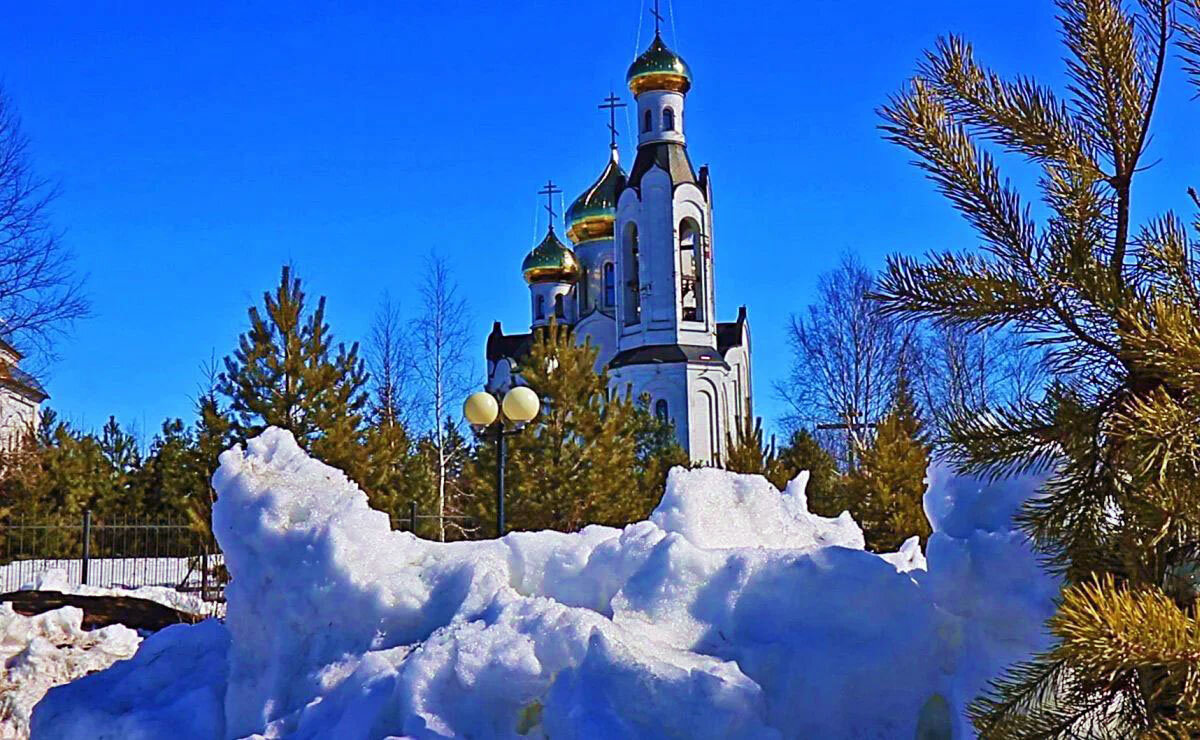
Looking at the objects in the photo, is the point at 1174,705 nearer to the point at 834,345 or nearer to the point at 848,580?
the point at 848,580

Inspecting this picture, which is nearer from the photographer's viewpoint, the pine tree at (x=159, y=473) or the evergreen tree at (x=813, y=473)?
the evergreen tree at (x=813, y=473)

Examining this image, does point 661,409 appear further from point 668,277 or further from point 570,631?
point 570,631

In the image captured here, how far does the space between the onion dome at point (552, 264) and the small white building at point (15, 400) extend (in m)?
18.3

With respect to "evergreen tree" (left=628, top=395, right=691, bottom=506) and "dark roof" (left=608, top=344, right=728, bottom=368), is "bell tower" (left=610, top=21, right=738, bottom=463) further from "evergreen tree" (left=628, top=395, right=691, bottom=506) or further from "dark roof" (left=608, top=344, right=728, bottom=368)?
"evergreen tree" (left=628, top=395, right=691, bottom=506)

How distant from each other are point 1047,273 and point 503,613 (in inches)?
65.7

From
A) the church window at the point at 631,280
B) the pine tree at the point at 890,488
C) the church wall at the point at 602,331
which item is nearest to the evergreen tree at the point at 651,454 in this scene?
the church window at the point at 631,280

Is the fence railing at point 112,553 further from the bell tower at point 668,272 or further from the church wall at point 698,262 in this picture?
the church wall at point 698,262

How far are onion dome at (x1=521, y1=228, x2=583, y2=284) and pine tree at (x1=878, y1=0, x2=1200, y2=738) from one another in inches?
1731

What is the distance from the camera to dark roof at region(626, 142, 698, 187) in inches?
1577

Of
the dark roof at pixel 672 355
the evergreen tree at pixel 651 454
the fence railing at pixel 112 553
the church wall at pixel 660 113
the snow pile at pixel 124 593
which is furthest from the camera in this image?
the church wall at pixel 660 113

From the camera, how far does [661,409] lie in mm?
40062

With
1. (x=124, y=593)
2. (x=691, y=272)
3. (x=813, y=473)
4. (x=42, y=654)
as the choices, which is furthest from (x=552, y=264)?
(x=42, y=654)

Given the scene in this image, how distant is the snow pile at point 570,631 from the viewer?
3018mm

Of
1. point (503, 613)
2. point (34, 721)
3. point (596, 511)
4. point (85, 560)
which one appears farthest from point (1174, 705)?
point (596, 511)
